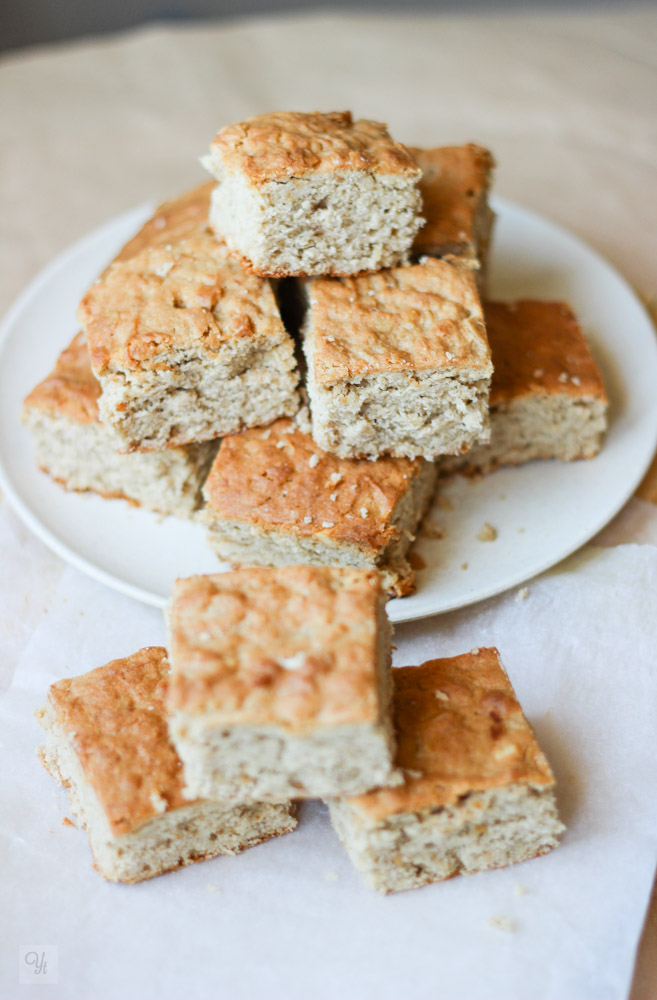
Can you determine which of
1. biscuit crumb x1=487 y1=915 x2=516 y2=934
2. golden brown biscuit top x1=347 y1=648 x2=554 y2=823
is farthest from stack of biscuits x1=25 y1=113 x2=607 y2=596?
biscuit crumb x1=487 y1=915 x2=516 y2=934

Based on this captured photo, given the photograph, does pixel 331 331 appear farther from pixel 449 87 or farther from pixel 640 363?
pixel 449 87

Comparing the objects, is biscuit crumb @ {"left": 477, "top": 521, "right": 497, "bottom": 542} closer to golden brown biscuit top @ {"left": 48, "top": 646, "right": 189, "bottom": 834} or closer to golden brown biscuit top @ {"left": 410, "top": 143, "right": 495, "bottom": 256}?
golden brown biscuit top @ {"left": 410, "top": 143, "right": 495, "bottom": 256}

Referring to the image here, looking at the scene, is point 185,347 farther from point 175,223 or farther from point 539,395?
point 539,395

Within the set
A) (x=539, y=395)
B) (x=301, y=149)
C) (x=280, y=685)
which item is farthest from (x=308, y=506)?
(x=301, y=149)

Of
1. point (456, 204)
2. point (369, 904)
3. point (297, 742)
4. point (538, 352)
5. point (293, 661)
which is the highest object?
point (456, 204)

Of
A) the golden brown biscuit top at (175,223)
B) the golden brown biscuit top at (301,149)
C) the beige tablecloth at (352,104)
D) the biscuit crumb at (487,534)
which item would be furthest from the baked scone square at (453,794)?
the beige tablecloth at (352,104)

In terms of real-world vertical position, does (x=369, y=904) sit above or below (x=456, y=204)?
below

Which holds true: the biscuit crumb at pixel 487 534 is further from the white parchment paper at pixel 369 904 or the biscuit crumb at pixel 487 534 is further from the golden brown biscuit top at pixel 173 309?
the golden brown biscuit top at pixel 173 309
